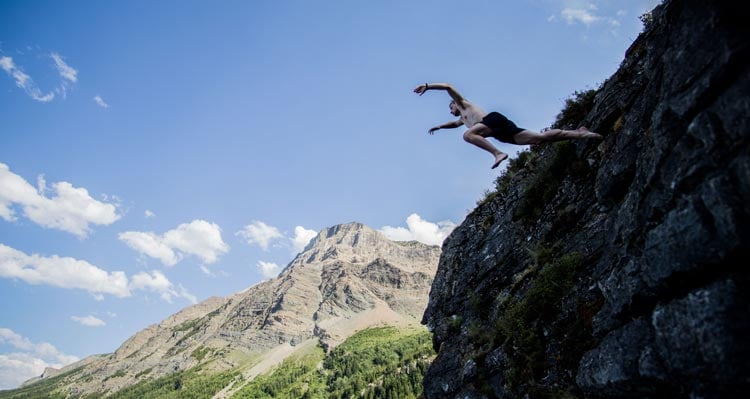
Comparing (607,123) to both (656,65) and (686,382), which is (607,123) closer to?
(656,65)

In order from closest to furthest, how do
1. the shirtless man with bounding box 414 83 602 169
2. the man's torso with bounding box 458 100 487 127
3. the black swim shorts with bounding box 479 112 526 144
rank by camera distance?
the shirtless man with bounding box 414 83 602 169 < the black swim shorts with bounding box 479 112 526 144 < the man's torso with bounding box 458 100 487 127

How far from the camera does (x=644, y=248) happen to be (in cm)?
569

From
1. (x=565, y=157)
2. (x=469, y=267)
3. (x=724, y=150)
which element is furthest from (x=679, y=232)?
(x=469, y=267)

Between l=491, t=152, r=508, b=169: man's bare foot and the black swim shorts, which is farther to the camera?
the black swim shorts

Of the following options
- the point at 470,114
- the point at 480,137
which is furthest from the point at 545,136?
the point at 470,114

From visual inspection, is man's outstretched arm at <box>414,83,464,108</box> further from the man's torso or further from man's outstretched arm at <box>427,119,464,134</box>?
man's outstretched arm at <box>427,119,464,134</box>

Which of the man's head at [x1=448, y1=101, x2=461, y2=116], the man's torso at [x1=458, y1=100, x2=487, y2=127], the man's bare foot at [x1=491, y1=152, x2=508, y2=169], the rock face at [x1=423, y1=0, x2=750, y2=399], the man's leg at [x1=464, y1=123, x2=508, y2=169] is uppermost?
the man's head at [x1=448, y1=101, x2=461, y2=116]

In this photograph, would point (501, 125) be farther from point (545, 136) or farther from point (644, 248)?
point (644, 248)

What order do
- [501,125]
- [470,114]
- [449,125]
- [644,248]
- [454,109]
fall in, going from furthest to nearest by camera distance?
[449,125] → [454,109] → [470,114] → [501,125] → [644,248]

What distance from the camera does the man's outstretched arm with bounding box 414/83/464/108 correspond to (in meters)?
9.32

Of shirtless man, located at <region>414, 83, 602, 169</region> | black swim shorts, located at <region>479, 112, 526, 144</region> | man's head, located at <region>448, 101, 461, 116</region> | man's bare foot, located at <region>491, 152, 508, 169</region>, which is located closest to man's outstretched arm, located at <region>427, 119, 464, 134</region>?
man's head, located at <region>448, 101, 461, 116</region>

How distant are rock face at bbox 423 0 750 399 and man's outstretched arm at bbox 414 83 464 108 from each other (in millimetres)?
3678

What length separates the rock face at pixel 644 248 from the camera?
4.34 meters

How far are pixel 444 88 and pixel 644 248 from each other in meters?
5.55
